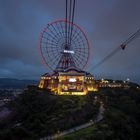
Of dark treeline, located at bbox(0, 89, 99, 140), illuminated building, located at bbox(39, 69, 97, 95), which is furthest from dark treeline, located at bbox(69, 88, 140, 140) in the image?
illuminated building, located at bbox(39, 69, 97, 95)

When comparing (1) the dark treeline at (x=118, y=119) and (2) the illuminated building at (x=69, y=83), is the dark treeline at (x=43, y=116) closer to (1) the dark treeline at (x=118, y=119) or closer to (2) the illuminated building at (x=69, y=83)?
(2) the illuminated building at (x=69, y=83)

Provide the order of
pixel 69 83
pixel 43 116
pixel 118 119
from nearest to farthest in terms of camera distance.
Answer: pixel 43 116
pixel 118 119
pixel 69 83

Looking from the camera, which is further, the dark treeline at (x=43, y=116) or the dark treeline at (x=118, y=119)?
the dark treeline at (x=118, y=119)

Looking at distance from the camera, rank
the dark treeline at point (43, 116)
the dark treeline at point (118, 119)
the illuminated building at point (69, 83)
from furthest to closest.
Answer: the illuminated building at point (69, 83) < the dark treeline at point (118, 119) < the dark treeline at point (43, 116)

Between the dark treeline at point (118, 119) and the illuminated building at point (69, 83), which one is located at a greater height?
the illuminated building at point (69, 83)

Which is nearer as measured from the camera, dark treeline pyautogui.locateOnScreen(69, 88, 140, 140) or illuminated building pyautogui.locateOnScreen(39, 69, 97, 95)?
dark treeline pyautogui.locateOnScreen(69, 88, 140, 140)

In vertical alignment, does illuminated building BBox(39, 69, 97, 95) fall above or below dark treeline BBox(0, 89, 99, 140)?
above

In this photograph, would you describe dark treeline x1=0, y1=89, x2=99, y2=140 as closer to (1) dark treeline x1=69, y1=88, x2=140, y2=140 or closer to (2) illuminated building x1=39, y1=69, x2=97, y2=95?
(2) illuminated building x1=39, y1=69, x2=97, y2=95

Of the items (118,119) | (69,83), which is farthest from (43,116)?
(69,83)

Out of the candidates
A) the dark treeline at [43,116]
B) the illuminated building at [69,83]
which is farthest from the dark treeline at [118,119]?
the illuminated building at [69,83]

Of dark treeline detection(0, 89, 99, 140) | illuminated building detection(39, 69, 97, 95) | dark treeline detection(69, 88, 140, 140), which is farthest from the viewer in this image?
illuminated building detection(39, 69, 97, 95)

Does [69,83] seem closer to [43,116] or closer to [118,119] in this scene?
[43,116]
